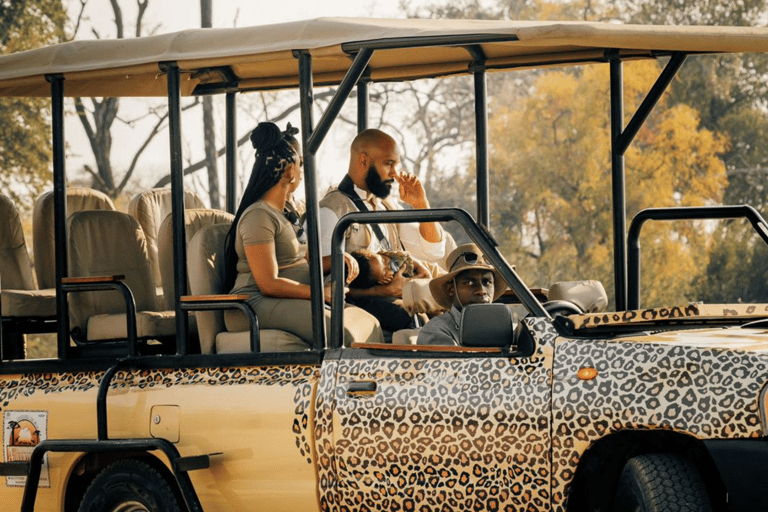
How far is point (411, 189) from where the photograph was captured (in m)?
8.26

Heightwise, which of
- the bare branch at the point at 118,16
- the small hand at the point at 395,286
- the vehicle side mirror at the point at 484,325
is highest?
the bare branch at the point at 118,16

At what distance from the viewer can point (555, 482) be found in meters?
5.36

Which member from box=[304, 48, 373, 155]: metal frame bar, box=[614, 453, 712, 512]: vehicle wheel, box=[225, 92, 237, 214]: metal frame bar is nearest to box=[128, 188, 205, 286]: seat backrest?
box=[225, 92, 237, 214]: metal frame bar

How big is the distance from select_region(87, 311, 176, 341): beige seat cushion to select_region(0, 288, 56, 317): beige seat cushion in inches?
27.2

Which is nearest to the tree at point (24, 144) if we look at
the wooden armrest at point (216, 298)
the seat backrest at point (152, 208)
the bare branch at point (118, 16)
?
the bare branch at point (118, 16)

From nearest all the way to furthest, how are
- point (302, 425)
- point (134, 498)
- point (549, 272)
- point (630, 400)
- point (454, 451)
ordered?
point (630, 400) → point (454, 451) → point (302, 425) → point (134, 498) → point (549, 272)

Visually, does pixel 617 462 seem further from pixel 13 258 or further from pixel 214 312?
pixel 13 258

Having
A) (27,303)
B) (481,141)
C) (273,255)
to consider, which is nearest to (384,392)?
(273,255)

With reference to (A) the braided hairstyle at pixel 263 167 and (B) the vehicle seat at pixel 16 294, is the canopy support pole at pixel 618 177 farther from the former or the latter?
(B) the vehicle seat at pixel 16 294

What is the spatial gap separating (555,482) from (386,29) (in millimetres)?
1881

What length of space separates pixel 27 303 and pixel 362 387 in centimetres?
279

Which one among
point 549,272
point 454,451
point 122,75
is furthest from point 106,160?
point 454,451

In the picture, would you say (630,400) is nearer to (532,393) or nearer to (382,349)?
(532,393)

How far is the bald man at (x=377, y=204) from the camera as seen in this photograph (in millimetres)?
7496
